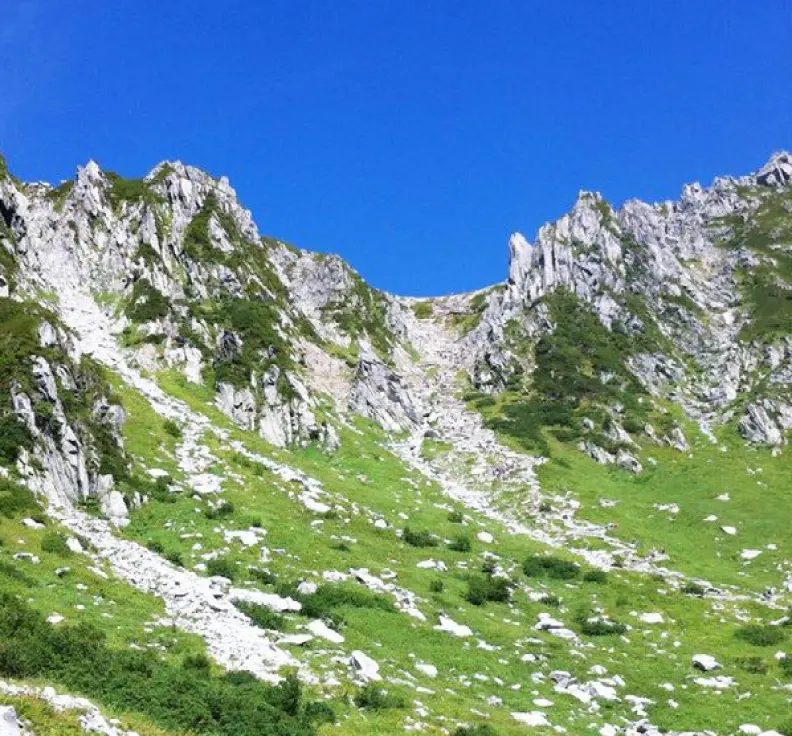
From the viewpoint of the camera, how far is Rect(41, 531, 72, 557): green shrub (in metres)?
27.1

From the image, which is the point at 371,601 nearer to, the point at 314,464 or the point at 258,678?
the point at 258,678

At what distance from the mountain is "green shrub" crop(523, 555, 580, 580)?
8.4 inches

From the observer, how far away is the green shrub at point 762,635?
31594 millimetres

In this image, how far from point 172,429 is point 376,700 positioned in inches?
→ 1296

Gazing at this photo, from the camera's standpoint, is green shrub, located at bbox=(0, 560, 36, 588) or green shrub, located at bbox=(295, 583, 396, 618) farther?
green shrub, located at bbox=(295, 583, 396, 618)

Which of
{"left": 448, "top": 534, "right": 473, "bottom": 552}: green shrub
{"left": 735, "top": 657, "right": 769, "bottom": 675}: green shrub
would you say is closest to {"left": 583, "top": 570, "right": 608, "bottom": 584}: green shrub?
{"left": 448, "top": 534, "right": 473, "bottom": 552}: green shrub

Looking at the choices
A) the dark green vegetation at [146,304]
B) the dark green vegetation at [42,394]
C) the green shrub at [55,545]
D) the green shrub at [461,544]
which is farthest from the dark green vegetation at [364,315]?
the green shrub at [55,545]

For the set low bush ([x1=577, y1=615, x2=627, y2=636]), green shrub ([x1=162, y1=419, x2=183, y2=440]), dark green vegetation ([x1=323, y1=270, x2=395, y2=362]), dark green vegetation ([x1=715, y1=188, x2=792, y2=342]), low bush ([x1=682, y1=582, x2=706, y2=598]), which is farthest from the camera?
dark green vegetation ([x1=323, y1=270, x2=395, y2=362])

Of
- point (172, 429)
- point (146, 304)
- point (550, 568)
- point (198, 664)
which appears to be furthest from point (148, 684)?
point (146, 304)

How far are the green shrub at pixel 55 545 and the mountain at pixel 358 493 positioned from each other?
0.34ft

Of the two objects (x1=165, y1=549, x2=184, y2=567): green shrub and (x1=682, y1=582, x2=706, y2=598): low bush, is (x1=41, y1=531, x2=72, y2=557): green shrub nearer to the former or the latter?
(x1=165, y1=549, x2=184, y2=567): green shrub

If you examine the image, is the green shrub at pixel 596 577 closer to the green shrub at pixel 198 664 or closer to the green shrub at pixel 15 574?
the green shrub at pixel 198 664

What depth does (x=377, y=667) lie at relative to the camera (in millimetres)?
22750

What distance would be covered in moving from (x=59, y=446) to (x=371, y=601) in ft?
56.0
